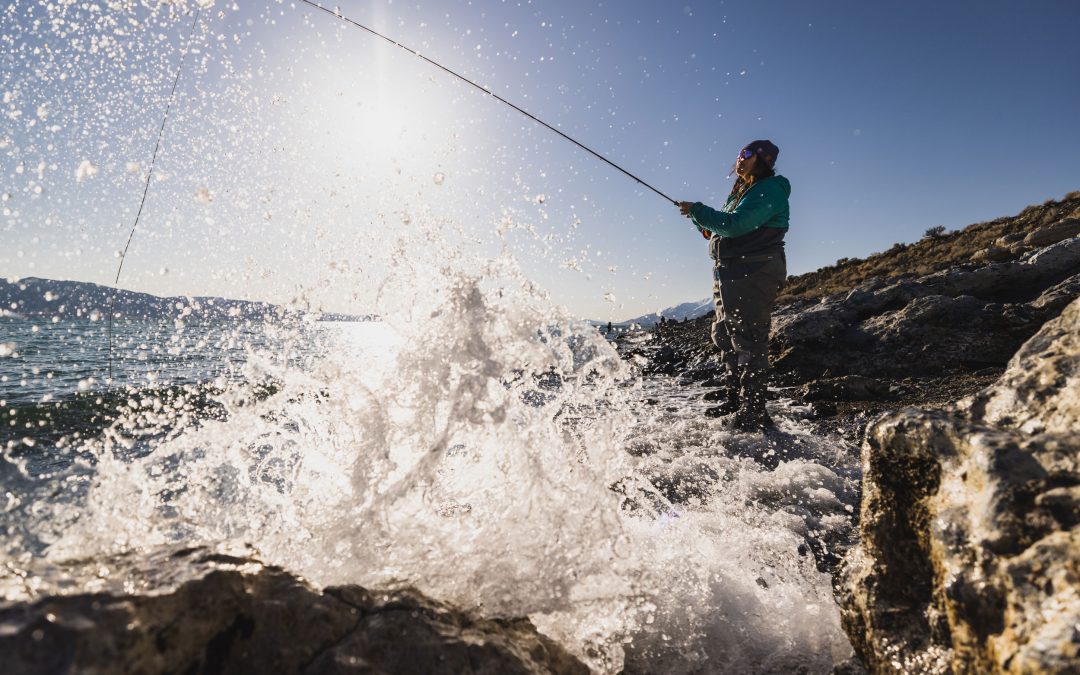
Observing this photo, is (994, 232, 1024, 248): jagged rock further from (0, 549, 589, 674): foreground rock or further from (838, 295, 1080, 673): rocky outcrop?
(0, 549, 589, 674): foreground rock

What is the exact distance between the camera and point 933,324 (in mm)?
8641

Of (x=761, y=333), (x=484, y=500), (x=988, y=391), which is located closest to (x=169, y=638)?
(x=484, y=500)

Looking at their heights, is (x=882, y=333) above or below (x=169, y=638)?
above

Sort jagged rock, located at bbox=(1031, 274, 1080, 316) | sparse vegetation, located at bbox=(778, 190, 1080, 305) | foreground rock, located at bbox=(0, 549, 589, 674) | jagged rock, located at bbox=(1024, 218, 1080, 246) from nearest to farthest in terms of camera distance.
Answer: foreground rock, located at bbox=(0, 549, 589, 674), jagged rock, located at bbox=(1031, 274, 1080, 316), jagged rock, located at bbox=(1024, 218, 1080, 246), sparse vegetation, located at bbox=(778, 190, 1080, 305)

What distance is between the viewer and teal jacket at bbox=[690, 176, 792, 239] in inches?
204

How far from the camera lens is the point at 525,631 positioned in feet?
6.04

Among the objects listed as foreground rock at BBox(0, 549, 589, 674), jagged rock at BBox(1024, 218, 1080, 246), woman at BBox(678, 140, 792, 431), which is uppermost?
jagged rock at BBox(1024, 218, 1080, 246)

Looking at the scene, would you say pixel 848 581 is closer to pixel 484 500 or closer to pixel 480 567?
pixel 480 567

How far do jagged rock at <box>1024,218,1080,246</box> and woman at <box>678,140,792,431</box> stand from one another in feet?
55.2

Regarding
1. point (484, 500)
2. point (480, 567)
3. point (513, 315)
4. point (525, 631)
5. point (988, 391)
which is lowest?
point (525, 631)

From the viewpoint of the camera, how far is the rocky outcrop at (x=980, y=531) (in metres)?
1.15

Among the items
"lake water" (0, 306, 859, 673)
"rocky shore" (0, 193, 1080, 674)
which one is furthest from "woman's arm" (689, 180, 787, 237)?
"rocky shore" (0, 193, 1080, 674)

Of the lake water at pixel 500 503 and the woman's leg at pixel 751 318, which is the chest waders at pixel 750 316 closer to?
the woman's leg at pixel 751 318

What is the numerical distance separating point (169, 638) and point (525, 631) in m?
1.14
